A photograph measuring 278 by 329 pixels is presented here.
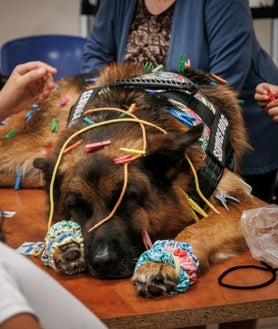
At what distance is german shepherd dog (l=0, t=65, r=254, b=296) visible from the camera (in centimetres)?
125

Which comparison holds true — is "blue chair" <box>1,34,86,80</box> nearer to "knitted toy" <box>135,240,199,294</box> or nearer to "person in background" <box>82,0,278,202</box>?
"person in background" <box>82,0,278,202</box>

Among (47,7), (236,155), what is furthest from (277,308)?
(47,7)

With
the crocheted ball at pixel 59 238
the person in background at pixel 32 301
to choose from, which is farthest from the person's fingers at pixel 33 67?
the person in background at pixel 32 301

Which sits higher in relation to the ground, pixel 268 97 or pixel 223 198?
pixel 268 97

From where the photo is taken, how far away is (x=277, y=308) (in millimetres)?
1082

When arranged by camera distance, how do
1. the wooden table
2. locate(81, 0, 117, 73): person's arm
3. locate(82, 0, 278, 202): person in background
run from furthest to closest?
1. locate(81, 0, 117, 73): person's arm
2. locate(82, 0, 278, 202): person in background
3. the wooden table

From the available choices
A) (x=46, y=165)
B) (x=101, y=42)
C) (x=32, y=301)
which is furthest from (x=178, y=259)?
(x=101, y=42)

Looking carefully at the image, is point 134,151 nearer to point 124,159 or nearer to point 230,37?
point 124,159

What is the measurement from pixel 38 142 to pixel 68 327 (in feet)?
4.82

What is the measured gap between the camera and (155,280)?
110cm

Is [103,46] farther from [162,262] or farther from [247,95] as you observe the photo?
[162,262]

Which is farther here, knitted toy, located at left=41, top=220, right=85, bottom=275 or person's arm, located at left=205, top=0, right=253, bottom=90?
person's arm, located at left=205, top=0, right=253, bottom=90

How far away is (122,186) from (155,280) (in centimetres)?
26

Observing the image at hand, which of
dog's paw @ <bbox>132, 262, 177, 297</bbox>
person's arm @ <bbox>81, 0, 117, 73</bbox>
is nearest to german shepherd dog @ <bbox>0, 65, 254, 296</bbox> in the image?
dog's paw @ <bbox>132, 262, 177, 297</bbox>
